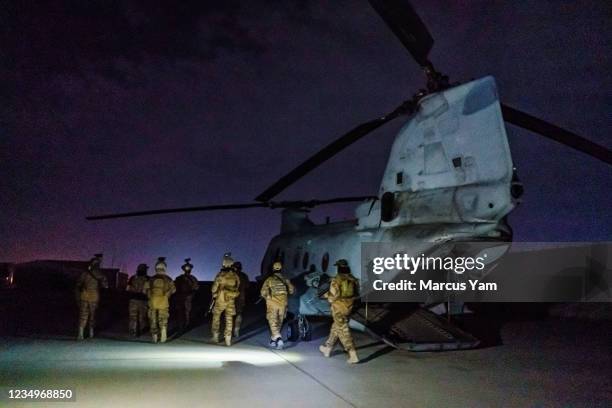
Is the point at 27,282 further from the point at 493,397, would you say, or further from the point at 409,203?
the point at 493,397

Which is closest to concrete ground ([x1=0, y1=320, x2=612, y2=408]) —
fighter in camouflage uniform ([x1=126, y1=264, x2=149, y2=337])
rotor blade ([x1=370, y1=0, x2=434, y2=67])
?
fighter in camouflage uniform ([x1=126, y1=264, x2=149, y2=337])

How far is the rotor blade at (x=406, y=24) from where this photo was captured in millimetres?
7922

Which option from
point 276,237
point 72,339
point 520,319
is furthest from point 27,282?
point 520,319

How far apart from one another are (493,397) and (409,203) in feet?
15.2

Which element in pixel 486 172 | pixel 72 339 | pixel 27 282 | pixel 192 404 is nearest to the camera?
pixel 192 404

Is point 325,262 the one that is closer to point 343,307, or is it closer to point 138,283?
point 343,307

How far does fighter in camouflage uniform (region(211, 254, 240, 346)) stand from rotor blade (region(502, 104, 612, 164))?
624 cm

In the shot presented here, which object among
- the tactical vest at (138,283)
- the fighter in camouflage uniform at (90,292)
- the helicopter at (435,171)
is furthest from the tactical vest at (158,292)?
the helicopter at (435,171)

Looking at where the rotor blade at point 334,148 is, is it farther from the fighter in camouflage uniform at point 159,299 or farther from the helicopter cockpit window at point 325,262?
the fighter in camouflage uniform at point 159,299

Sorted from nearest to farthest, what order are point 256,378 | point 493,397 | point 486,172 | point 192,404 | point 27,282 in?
point 192,404 → point 493,397 → point 256,378 → point 486,172 → point 27,282

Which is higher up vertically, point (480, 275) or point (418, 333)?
point (480, 275)

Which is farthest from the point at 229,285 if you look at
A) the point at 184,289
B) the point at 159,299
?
the point at 184,289

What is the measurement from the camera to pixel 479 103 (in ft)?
28.5

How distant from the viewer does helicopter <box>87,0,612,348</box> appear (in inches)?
330
